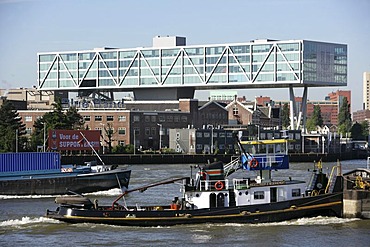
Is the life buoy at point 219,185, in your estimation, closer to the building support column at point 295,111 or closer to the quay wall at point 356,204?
the quay wall at point 356,204

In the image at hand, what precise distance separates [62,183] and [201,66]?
268 ft

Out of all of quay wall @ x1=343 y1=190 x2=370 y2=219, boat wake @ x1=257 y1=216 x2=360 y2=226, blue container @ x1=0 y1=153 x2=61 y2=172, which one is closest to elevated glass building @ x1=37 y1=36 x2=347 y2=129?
blue container @ x1=0 y1=153 x2=61 y2=172

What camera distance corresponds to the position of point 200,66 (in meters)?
142

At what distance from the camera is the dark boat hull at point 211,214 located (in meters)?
41.0

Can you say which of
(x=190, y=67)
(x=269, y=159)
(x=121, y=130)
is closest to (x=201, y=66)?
(x=190, y=67)

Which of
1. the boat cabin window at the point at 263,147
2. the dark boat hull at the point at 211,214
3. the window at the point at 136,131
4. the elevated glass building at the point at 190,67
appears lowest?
the dark boat hull at the point at 211,214

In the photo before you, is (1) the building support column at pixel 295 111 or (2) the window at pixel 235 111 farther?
(2) the window at pixel 235 111

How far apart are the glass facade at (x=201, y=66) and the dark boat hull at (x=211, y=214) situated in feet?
308

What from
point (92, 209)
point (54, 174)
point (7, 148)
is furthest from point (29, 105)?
point (92, 209)

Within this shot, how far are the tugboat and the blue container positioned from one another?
2012 centimetres

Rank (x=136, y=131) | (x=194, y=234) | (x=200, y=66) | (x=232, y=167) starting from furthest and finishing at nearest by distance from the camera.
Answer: (x=200, y=66) < (x=136, y=131) < (x=232, y=167) < (x=194, y=234)

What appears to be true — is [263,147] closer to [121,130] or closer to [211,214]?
[211,214]

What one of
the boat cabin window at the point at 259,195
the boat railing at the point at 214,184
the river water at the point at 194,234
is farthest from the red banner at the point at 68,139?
the boat cabin window at the point at 259,195

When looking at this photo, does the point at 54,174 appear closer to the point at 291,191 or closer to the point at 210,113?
the point at 291,191
